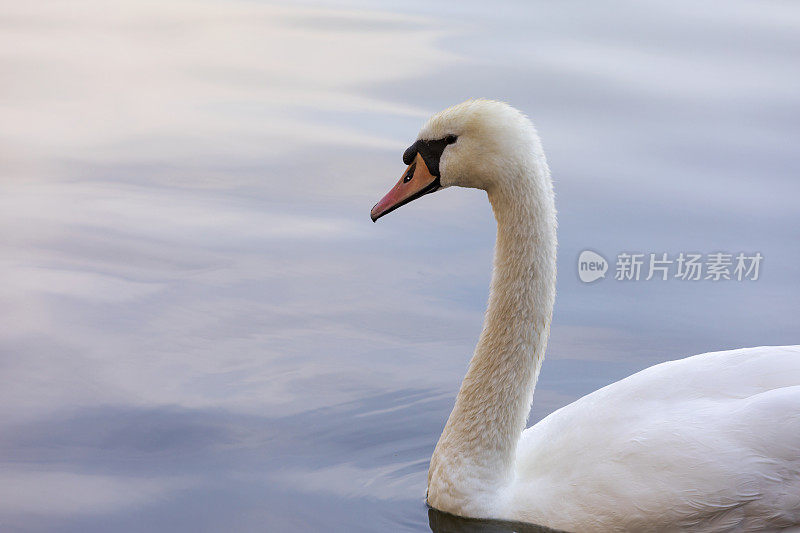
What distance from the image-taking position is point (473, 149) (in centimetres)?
530

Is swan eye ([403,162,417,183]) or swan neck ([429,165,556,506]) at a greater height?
swan eye ([403,162,417,183])

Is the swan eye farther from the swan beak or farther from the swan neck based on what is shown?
the swan neck

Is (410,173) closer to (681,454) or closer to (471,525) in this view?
(471,525)

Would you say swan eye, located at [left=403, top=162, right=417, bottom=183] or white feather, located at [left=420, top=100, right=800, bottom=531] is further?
swan eye, located at [left=403, top=162, right=417, bottom=183]

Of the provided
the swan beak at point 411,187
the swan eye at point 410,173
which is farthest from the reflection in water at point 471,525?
the swan eye at point 410,173

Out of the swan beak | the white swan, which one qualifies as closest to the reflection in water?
the white swan

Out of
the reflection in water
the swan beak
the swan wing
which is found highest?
the swan beak

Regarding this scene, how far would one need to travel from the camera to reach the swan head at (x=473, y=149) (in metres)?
5.21

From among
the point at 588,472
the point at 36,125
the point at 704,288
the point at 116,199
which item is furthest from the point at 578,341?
the point at 36,125

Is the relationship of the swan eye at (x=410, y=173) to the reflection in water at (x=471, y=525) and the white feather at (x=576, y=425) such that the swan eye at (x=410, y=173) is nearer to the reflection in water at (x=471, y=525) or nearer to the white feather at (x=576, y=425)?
the white feather at (x=576, y=425)

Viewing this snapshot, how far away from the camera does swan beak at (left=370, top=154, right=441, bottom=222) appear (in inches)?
218

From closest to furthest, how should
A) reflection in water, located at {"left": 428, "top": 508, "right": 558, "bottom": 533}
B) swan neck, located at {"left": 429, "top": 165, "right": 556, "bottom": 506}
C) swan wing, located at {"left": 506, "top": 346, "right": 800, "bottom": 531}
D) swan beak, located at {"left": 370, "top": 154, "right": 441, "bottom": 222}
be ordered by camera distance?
1. swan wing, located at {"left": 506, "top": 346, "right": 800, "bottom": 531}
2. reflection in water, located at {"left": 428, "top": 508, "right": 558, "bottom": 533}
3. swan neck, located at {"left": 429, "top": 165, "right": 556, "bottom": 506}
4. swan beak, located at {"left": 370, "top": 154, "right": 441, "bottom": 222}

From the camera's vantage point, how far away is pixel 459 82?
1066cm

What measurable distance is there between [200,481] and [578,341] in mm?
2462
